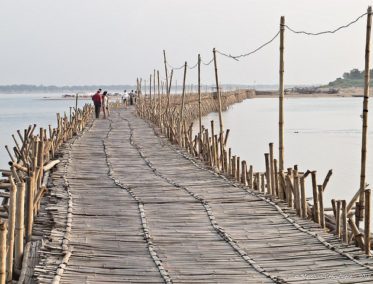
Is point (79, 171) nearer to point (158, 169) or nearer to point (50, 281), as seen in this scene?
point (158, 169)

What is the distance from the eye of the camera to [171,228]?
21.8ft

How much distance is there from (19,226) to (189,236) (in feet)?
5.12

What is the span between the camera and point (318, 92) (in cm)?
9419

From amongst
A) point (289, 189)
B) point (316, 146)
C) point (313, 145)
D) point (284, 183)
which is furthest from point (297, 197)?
point (313, 145)

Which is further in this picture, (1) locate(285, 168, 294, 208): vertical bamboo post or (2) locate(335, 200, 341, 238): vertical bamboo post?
(1) locate(285, 168, 294, 208): vertical bamboo post

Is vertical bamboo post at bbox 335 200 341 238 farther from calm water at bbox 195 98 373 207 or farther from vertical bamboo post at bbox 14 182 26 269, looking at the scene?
calm water at bbox 195 98 373 207

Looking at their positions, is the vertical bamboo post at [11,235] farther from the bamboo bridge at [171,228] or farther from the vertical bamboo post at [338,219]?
the vertical bamboo post at [338,219]

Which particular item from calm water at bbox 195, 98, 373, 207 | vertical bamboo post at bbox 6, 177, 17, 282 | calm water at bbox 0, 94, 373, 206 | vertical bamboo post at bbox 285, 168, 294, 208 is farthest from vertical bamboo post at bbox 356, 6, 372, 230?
calm water at bbox 0, 94, 373, 206

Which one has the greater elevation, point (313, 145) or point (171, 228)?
point (171, 228)

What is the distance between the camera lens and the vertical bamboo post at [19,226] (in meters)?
5.70

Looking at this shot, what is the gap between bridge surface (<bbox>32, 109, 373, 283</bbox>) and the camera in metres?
5.22

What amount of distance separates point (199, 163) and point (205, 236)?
4814mm

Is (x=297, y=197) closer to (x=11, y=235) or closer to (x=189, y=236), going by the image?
(x=189, y=236)

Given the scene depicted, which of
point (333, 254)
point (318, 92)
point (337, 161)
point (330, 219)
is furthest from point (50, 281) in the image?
point (318, 92)
